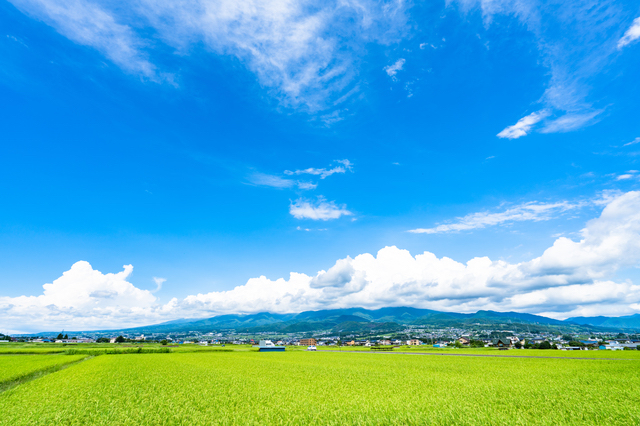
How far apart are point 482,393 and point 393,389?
6325 mm

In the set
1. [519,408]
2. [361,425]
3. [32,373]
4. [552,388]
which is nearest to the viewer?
[361,425]

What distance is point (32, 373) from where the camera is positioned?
3997cm

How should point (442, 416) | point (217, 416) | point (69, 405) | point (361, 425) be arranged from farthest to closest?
point (69, 405)
point (217, 416)
point (442, 416)
point (361, 425)

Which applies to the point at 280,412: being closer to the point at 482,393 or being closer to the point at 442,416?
the point at 442,416

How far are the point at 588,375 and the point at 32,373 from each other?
2591 inches

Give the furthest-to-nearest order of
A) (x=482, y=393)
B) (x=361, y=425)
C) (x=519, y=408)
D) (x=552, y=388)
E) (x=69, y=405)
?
(x=552, y=388)
(x=482, y=393)
(x=69, y=405)
(x=519, y=408)
(x=361, y=425)

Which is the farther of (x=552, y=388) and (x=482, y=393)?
(x=552, y=388)

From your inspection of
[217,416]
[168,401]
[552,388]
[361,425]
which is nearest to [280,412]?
[217,416]

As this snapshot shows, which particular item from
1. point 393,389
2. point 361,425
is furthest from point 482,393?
point 361,425

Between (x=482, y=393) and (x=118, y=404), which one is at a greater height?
(x=118, y=404)

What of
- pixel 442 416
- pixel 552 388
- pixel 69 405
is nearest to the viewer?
pixel 442 416

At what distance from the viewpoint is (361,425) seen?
1414cm

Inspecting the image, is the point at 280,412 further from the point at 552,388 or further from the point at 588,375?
the point at 588,375

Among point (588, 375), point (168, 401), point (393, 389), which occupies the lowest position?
point (588, 375)
